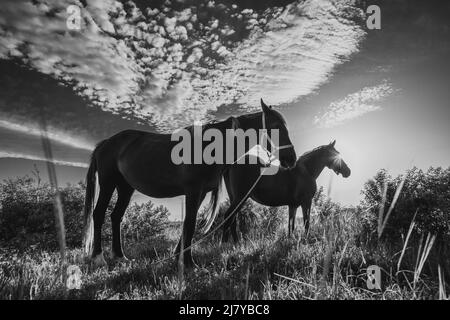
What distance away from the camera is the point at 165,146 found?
178 inches

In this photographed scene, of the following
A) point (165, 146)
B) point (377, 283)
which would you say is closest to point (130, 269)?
point (165, 146)

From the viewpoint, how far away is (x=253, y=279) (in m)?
2.76

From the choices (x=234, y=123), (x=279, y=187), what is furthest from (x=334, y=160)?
(x=234, y=123)

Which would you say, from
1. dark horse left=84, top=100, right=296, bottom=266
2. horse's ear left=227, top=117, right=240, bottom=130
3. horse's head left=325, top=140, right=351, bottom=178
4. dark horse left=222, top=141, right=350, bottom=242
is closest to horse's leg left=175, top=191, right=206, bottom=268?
dark horse left=84, top=100, right=296, bottom=266

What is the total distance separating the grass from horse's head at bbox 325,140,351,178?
13.1 feet

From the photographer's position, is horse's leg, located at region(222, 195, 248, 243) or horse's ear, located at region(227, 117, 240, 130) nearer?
horse's ear, located at region(227, 117, 240, 130)

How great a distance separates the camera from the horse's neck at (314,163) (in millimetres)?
7398

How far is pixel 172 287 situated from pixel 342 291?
4.92ft

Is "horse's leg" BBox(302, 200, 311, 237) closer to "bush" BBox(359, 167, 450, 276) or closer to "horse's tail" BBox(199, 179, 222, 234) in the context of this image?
"bush" BBox(359, 167, 450, 276)

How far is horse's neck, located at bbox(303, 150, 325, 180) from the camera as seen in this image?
740 cm

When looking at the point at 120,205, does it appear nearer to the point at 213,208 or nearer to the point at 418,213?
the point at 213,208
